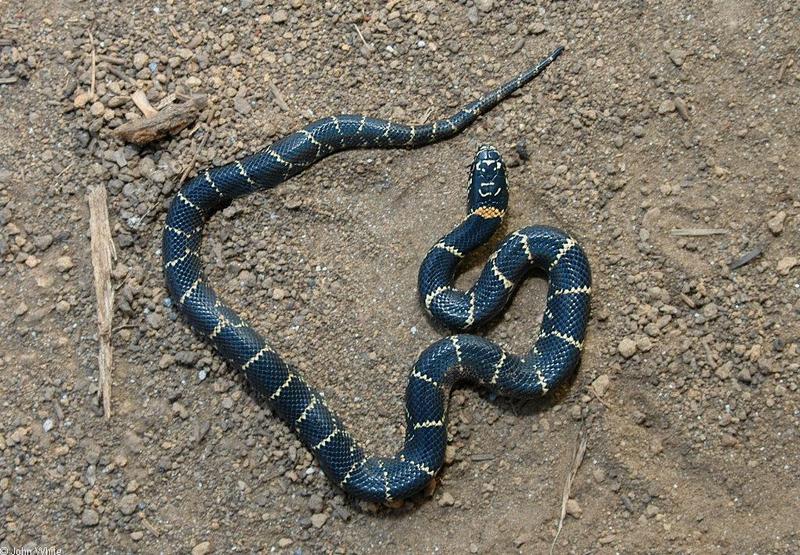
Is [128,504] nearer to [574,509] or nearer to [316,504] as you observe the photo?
[316,504]

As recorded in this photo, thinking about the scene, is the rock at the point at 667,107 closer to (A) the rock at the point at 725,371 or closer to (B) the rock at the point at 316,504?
(A) the rock at the point at 725,371

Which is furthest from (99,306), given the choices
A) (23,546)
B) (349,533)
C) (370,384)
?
(349,533)

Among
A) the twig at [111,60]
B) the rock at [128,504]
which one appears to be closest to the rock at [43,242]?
the twig at [111,60]

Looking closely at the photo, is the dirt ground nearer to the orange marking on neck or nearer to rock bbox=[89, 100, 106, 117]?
rock bbox=[89, 100, 106, 117]

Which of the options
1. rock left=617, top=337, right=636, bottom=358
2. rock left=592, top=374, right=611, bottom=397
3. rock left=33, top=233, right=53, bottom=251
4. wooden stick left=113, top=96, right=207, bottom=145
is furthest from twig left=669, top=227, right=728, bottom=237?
rock left=33, top=233, right=53, bottom=251

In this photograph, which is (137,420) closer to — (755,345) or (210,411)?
(210,411)
